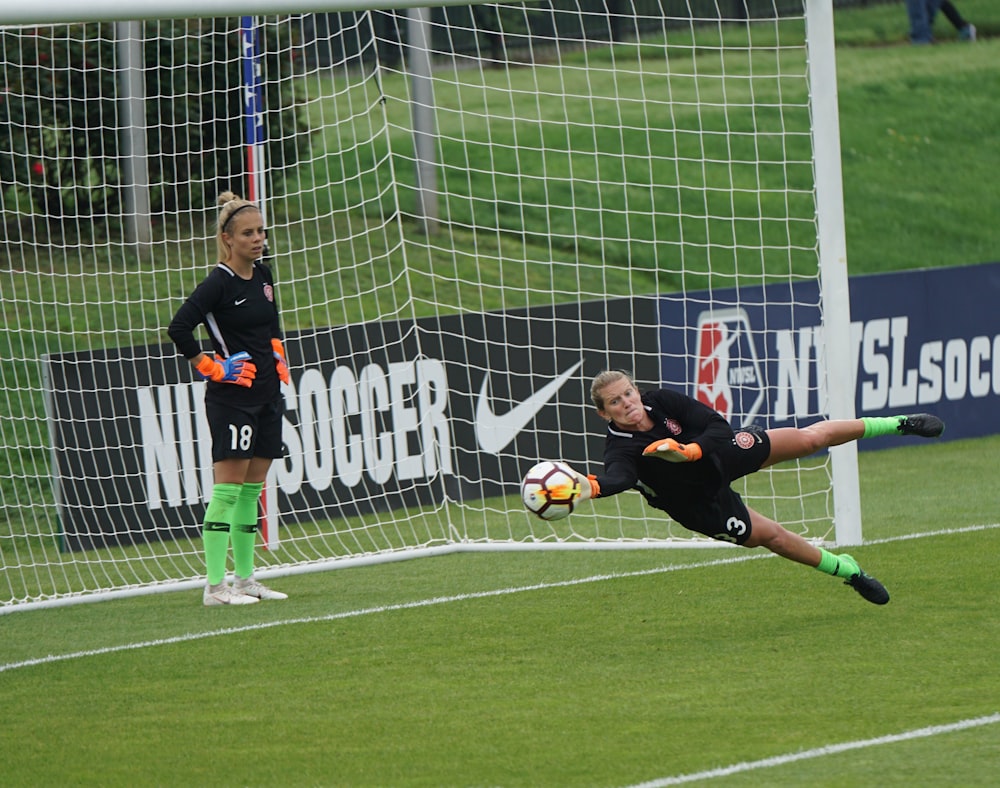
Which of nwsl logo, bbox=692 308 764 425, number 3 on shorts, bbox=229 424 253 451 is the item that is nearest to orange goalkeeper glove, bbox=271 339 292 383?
number 3 on shorts, bbox=229 424 253 451

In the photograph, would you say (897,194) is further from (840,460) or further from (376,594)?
(376,594)

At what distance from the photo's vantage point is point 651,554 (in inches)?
410

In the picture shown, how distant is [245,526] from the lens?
9.33 m

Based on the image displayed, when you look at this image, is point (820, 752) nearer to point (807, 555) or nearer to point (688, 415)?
point (807, 555)

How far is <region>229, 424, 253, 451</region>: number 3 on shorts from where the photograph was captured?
8.97 meters

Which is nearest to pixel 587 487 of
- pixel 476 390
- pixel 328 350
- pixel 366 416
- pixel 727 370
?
pixel 366 416

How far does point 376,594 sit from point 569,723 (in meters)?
3.28

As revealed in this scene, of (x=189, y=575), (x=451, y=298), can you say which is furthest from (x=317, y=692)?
(x=451, y=298)

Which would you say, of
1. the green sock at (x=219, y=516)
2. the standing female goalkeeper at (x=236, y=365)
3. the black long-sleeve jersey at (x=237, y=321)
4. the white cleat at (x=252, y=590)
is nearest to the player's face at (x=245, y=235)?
the standing female goalkeeper at (x=236, y=365)

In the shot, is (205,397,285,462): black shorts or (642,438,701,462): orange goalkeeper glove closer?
(642,438,701,462): orange goalkeeper glove

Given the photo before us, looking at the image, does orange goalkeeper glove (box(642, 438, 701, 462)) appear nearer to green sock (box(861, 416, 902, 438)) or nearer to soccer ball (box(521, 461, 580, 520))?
soccer ball (box(521, 461, 580, 520))

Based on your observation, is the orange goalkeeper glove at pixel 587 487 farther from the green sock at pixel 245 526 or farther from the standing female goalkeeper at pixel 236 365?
the green sock at pixel 245 526

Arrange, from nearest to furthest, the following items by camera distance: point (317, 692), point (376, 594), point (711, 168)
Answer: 1. point (317, 692)
2. point (376, 594)
3. point (711, 168)

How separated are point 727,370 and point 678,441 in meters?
5.98
